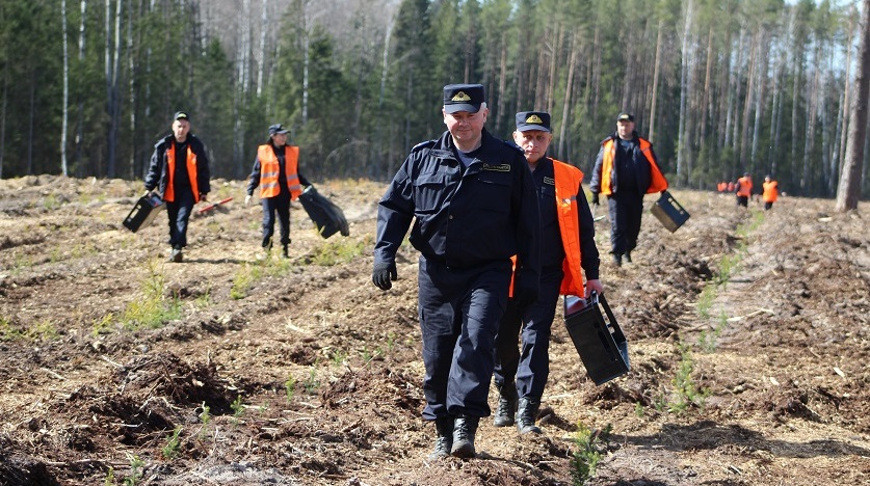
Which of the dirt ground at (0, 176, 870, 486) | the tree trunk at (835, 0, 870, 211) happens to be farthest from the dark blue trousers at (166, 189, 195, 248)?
the tree trunk at (835, 0, 870, 211)

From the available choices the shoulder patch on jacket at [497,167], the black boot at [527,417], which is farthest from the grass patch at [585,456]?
the shoulder patch on jacket at [497,167]

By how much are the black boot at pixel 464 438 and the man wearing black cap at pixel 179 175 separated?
7.78m

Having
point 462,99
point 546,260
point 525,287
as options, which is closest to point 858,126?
point 546,260

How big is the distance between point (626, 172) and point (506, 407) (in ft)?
18.8

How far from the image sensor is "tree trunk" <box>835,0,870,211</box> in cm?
2323

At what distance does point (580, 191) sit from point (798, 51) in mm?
72726

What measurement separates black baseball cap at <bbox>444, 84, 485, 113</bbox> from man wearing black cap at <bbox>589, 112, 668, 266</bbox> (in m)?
6.38

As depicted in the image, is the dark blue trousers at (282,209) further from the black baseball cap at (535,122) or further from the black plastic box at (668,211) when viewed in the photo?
the black baseball cap at (535,122)

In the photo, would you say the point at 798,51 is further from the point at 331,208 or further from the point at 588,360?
the point at 588,360

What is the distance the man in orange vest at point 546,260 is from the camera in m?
6.14

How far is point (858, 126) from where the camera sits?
2348 centimetres

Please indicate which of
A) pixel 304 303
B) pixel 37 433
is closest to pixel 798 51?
pixel 304 303

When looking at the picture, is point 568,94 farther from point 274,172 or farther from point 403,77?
point 274,172

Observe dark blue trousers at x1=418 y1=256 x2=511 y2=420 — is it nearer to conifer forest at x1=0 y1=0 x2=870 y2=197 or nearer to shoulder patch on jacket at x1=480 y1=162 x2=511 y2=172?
shoulder patch on jacket at x1=480 y1=162 x2=511 y2=172
